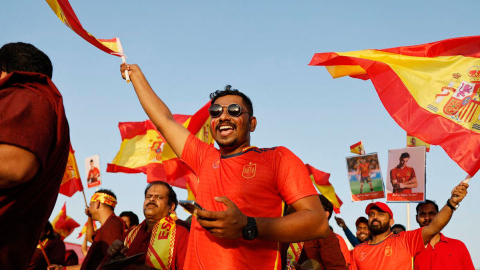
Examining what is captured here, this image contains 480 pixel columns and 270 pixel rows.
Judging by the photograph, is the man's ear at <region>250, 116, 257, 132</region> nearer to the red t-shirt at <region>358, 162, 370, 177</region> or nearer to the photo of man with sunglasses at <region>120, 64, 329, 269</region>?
the photo of man with sunglasses at <region>120, 64, 329, 269</region>

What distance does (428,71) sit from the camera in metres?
7.02

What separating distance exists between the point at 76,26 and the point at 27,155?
199cm

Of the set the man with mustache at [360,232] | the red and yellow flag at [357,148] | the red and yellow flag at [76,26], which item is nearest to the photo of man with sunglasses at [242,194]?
the red and yellow flag at [76,26]

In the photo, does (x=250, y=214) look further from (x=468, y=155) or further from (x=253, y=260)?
(x=468, y=155)

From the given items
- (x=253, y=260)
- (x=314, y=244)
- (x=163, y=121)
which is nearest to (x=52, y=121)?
(x=163, y=121)

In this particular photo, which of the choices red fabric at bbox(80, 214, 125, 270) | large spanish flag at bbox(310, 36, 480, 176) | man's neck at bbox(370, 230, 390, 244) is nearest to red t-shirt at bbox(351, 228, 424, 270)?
man's neck at bbox(370, 230, 390, 244)

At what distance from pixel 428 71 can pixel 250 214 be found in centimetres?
485

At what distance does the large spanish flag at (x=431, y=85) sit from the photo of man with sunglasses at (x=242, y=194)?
3.83 metres

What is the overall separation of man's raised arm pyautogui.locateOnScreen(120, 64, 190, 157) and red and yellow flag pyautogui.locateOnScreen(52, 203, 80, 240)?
14.8m

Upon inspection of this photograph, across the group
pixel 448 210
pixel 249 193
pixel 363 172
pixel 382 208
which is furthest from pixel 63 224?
pixel 249 193

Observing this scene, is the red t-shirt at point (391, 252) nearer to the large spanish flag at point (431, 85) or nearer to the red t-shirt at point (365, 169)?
the large spanish flag at point (431, 85)

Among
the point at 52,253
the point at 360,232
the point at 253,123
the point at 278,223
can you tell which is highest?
the point at 253,123

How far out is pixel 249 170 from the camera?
3.06 metres

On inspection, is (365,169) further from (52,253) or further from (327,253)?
(52,253)
